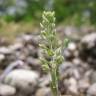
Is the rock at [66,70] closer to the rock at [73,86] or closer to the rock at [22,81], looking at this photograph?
the rock at [73,86]

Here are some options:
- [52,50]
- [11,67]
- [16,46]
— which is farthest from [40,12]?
[52,50]

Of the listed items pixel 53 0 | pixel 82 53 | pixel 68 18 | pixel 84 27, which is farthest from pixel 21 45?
pixel 53 0

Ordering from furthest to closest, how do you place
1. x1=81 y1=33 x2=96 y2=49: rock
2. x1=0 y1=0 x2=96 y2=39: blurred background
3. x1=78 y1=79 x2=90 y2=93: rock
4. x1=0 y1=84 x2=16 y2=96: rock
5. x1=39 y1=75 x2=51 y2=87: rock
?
x1=0 y1=0 x2=96 y2=39: blurred background, x1=81 y1=33 x2=96 y2=49: rock, x1=39 y1=75 x2=51 y2=87: rock, x1=78 y1=79 x2=90 y2=93: rock, x1=0 y1=84 x2=16 y2=96: rock

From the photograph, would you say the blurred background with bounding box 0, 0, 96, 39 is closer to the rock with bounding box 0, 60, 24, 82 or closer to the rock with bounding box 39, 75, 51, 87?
the rock with bounding box 0, 60, 24, 82

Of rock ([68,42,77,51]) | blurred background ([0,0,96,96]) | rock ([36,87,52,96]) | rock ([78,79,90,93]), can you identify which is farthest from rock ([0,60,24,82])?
rock ([68,42,77,51])

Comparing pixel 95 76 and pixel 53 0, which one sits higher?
pixel 53 0

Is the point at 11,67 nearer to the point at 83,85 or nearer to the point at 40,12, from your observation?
the point at 83,85

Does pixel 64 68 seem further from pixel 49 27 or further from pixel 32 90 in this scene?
pixel 49 27
